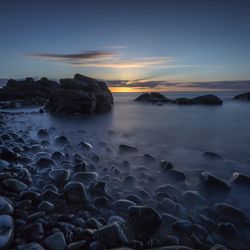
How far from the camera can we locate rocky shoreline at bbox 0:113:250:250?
3047 mm

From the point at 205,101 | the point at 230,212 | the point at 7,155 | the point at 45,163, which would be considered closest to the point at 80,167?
the point at 45,163

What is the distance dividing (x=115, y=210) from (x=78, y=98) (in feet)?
60.6

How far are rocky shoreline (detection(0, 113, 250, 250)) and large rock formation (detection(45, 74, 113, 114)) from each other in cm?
1564

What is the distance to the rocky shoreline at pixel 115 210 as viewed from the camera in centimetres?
305

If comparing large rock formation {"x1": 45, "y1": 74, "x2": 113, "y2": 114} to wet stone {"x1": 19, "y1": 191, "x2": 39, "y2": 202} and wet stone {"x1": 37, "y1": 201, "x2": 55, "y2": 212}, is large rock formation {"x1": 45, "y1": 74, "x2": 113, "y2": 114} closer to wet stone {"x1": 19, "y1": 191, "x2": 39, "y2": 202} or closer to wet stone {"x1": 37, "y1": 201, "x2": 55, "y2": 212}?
wet stone {"x1": 19, "y1": 191, "x2": 39, "y2": 202}

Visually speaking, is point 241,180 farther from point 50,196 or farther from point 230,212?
point 50,196

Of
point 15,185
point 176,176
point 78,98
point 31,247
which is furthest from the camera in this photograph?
point 78,98

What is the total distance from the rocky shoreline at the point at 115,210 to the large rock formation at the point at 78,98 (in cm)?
1564

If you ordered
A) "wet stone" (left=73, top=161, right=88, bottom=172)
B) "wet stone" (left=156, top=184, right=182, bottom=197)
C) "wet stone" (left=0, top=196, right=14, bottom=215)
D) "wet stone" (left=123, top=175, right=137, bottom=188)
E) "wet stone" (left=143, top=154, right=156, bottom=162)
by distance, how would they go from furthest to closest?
"wet stone" (left=143, top=154, right=156, bottom=162) < "wet stone" (left=73, top=161, right=88, bottom=172) < "wet stone" (left=123, top=175, right=137, bottom=188) < "wet stone" (left=156, top=184, right=182, bottom=197) < "wet stone" (left=0, top=196, right=14, bottom=215)

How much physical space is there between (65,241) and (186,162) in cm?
444

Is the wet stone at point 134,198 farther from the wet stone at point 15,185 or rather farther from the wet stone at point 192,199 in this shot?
the wet stone at point 15,185

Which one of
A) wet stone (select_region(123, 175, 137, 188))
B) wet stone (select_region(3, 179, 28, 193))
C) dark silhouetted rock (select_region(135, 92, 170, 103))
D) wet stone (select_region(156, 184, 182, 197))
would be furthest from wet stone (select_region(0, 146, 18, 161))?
dark silhouetted rock (select_region(135, 92, 170, 103))

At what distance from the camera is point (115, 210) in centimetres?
385

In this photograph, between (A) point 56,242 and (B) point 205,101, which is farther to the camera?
(B) point 205,101
